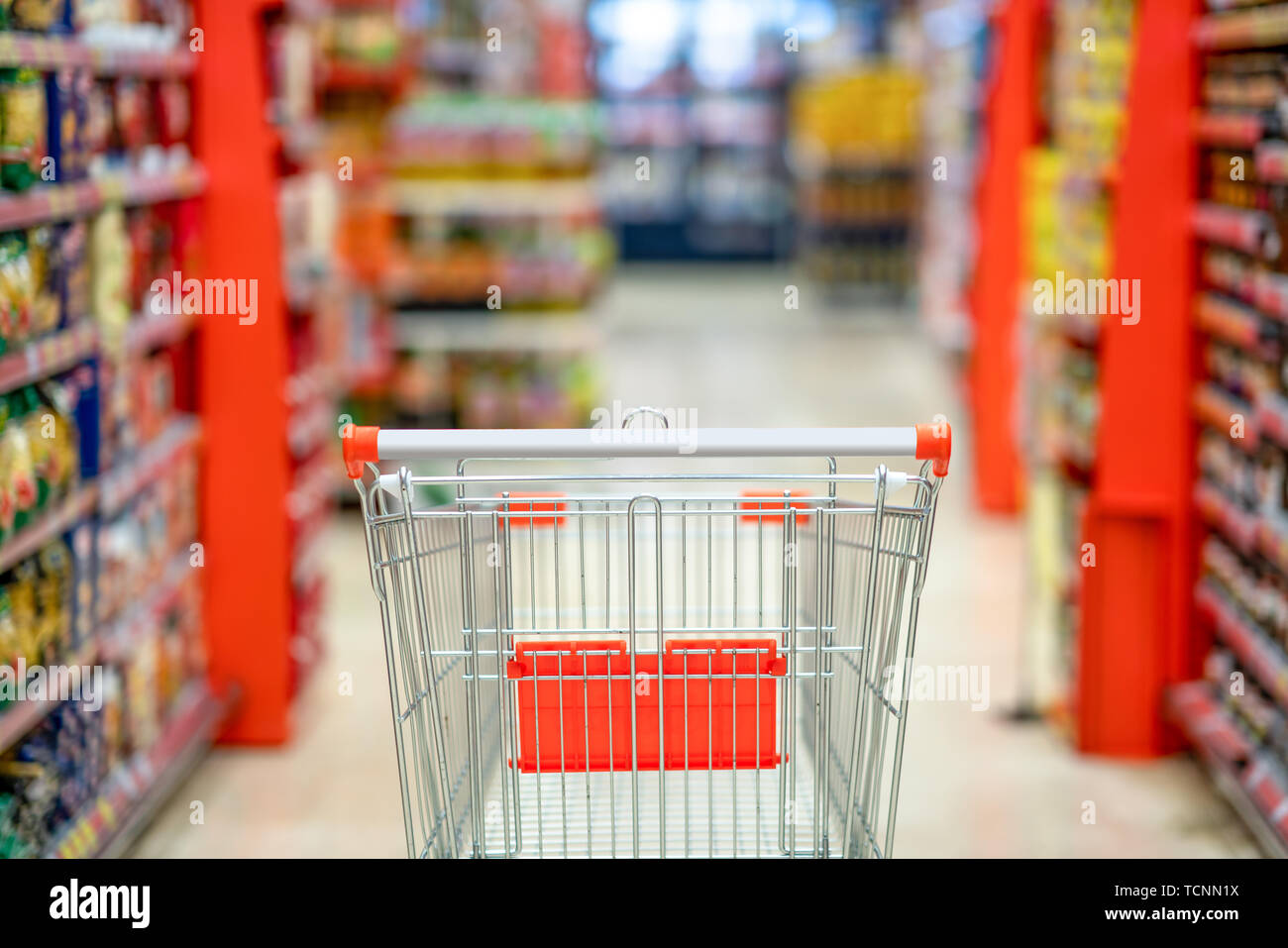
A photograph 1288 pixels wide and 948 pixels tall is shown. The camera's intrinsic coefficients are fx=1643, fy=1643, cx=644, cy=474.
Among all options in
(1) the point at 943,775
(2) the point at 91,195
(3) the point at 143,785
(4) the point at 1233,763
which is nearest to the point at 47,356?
(2) the point at 91,195

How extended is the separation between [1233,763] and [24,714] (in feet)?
8.70

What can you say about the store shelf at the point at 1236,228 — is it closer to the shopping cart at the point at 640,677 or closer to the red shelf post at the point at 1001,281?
the shopping cart at the point at 640,677

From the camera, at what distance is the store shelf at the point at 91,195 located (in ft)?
9.96

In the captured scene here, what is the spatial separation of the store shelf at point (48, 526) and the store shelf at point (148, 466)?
0.26ft

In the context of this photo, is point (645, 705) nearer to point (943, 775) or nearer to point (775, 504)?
point (775, 504)

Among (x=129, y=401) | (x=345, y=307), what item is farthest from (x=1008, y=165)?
(x=129, y=401)

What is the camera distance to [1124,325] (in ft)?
13.7

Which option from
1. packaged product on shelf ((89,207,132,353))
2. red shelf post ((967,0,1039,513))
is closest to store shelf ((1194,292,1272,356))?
packaged product on shelf ((89,207,132,353))

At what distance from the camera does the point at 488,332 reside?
801cm

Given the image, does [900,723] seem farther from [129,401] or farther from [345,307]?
[345,307]

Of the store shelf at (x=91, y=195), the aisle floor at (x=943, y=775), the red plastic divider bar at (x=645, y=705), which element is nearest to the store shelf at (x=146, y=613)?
the aisle floor at (x=943, y=775)

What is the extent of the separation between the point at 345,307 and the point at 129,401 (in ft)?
12.0

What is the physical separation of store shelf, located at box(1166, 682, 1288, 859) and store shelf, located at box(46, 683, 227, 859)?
245 centimetres
